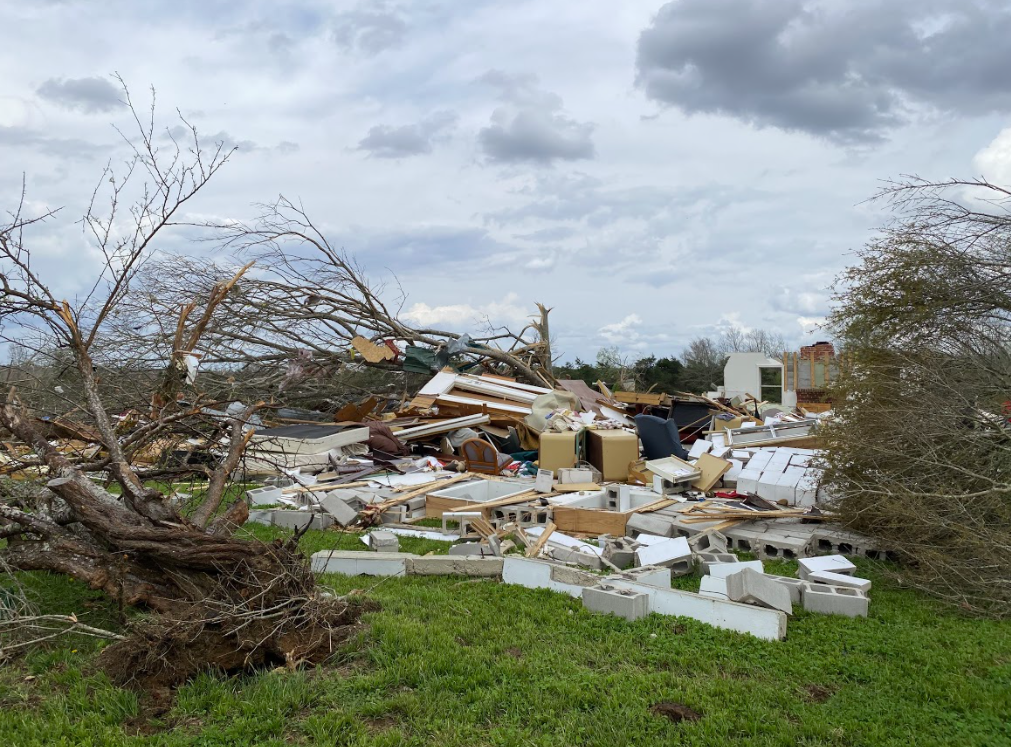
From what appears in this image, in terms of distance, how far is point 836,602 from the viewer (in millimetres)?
5141

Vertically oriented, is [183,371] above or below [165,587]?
above

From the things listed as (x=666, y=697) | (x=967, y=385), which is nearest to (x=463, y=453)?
(x=967, y=385)

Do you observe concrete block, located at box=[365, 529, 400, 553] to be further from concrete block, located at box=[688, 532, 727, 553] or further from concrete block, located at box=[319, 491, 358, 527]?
concrete block, located at box=[688, 532, 727, 553]

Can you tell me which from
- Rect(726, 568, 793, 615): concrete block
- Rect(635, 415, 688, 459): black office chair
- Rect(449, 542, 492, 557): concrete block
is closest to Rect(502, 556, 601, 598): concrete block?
Rect(449, 542, 492, 557): concrete block

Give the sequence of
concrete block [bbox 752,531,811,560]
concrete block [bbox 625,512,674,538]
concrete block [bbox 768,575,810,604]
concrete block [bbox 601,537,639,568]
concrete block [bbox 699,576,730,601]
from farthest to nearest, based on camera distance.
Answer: concrete block [bbox 625,512,674,538], concrete block [bbox 752,531,811,560], concrete block [bbox 601,537,639,568], concrete block [bbox 768,575,810,604], concrete block [bbox 699,576,730,601]

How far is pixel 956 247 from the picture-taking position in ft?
23.3

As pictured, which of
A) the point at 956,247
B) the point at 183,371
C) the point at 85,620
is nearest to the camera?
the point at 85,620

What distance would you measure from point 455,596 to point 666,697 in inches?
77.7

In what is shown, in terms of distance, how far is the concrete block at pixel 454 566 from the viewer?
5.79 meters

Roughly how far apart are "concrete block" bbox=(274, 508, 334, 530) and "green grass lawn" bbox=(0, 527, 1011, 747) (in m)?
2.95

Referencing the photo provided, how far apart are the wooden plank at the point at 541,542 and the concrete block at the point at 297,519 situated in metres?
2.36

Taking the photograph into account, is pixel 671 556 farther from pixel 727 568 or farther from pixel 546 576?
pixel 546 576

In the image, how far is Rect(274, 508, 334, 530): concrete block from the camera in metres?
7.84

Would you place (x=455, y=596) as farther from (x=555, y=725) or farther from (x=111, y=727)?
(x=111, y=727)
